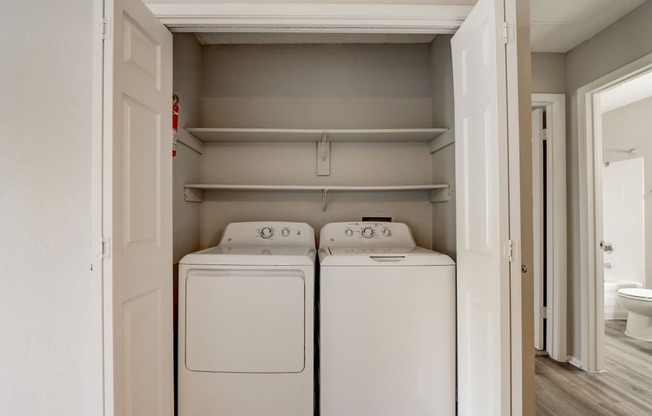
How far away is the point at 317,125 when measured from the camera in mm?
2514

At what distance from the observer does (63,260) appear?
142cm

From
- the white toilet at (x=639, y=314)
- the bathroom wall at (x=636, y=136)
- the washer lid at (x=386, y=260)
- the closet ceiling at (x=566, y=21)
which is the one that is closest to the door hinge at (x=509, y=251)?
the washer lid at (x=386, y=260)

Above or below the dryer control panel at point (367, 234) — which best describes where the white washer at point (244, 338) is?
below

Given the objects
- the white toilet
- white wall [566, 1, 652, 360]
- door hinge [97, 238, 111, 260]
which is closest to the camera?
door hinge [97, 238, 111, 260]

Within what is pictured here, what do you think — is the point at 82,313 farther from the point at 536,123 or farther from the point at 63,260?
the point at 536,123

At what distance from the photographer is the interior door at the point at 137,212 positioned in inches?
44.3

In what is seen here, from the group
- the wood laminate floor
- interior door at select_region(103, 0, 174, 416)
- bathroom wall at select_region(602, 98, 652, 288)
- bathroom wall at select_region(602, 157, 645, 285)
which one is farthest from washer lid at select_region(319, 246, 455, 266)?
bathroom wall at select_region(602, 98, 652, 288)

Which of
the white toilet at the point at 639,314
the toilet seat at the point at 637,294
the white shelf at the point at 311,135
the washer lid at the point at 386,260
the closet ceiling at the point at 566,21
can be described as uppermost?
the closet ceiling at the point at 566,21

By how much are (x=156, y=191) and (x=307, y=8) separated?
106cm

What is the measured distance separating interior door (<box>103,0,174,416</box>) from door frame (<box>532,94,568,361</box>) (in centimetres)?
269

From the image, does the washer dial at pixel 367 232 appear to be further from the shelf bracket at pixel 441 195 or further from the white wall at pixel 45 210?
the white wall at pixel 45 210

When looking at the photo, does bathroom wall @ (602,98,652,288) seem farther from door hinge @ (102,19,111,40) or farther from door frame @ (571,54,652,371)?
door hinge @ (102,19,111,40)

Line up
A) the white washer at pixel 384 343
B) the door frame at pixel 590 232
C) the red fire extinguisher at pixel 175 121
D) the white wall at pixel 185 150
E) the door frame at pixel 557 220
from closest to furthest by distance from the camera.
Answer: the white washer at pixel 384 343
the red fire extinguisher at pixel 175 121
the white wall at pixel 185 150
the door frame at pixel 590 232
the door frame at pixel 557 220

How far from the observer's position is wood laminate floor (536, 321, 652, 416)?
2.01 meters
